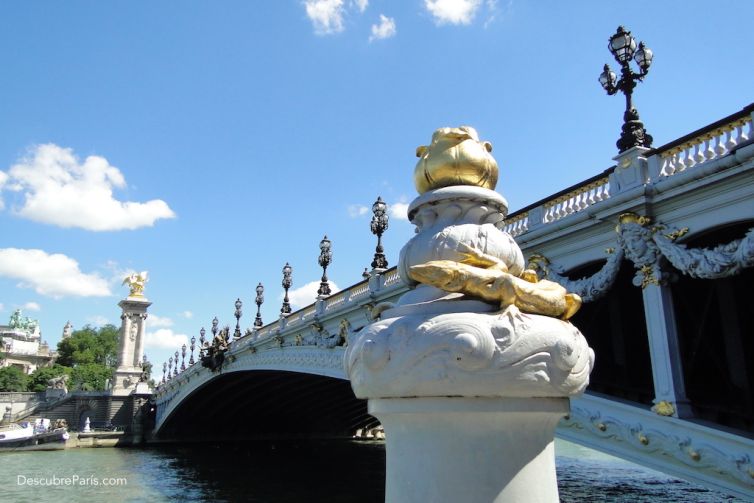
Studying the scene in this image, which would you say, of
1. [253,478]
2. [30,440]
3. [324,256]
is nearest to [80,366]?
[30,440]

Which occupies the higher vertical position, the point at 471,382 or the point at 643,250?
the point at 643,250

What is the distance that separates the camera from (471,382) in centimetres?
254

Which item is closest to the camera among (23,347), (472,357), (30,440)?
(472,357)

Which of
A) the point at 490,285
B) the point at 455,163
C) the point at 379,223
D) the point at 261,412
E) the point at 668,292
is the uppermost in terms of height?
the point at 379,223

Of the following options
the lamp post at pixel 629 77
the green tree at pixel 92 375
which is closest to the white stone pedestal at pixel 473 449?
the lamp post at pixel 629 77

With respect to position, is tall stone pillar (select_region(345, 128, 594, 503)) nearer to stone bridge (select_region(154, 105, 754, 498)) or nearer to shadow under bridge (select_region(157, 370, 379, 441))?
stone bridge (select_region(154, 105, 754, 498))

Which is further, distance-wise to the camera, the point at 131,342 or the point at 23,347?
the point at 23,347

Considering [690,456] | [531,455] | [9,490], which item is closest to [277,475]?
[9,490]

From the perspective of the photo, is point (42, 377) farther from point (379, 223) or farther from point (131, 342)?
point (379, 223)

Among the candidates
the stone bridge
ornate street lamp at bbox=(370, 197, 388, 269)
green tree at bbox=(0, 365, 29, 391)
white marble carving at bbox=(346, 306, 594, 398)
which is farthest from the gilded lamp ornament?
green tree at bbox=(0, 365, 29, 391)

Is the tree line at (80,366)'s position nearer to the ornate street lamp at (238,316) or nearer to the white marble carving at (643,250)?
the ornate street lamp at (238,316)

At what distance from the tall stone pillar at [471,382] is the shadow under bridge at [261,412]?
32.4 meters

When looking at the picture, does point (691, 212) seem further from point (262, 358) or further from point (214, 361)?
point (214, 361)

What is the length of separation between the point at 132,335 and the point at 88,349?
39.5 metres
